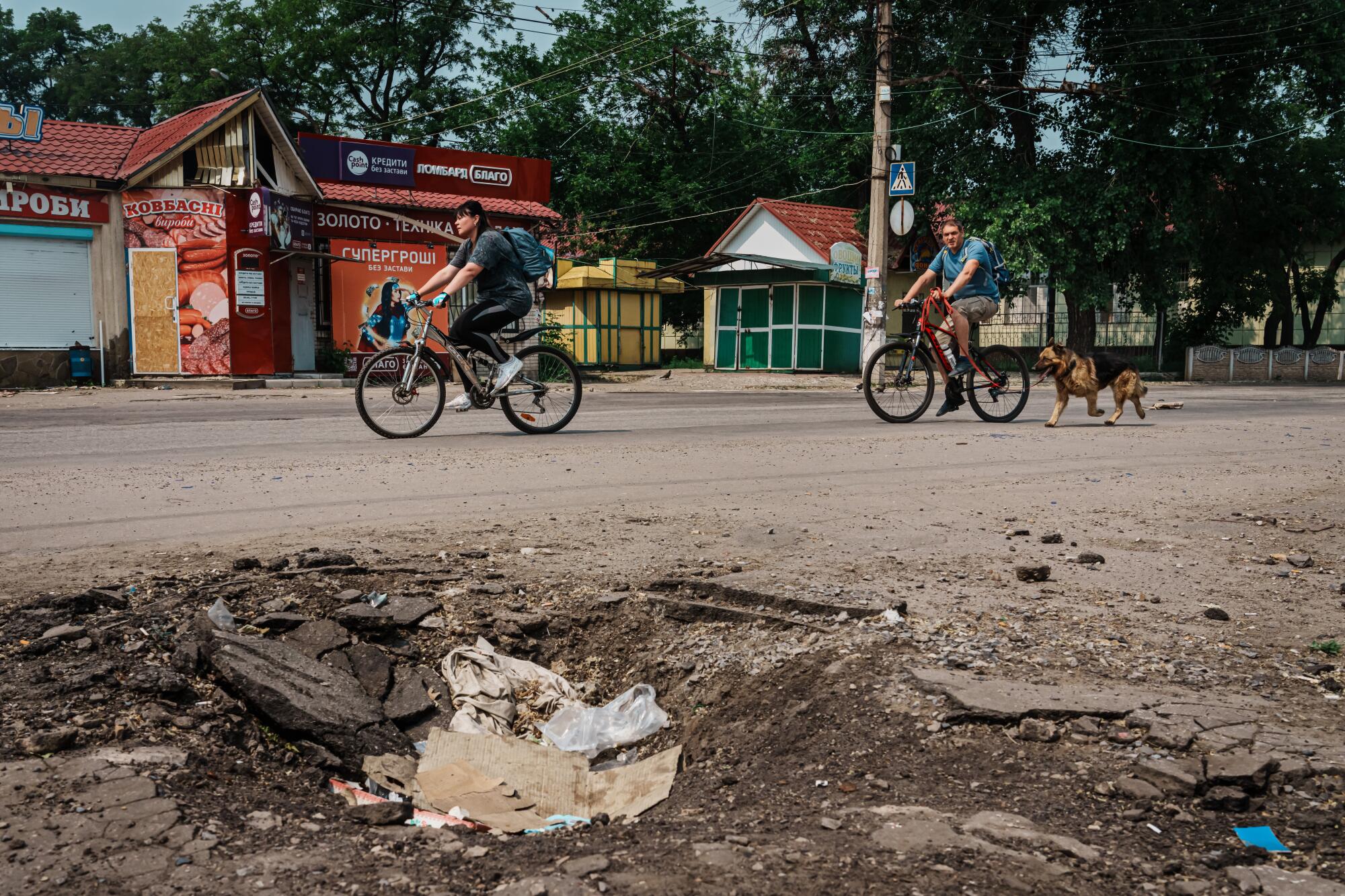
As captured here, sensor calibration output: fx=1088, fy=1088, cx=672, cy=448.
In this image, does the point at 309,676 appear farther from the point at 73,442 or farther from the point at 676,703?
the point at 73,442

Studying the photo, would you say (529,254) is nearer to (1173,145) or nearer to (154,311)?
(154,311)

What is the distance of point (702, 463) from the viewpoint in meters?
7.46

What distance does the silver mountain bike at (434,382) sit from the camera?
8703 millimetres

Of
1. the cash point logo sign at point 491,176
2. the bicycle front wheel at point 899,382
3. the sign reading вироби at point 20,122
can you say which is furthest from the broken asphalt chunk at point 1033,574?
the cash point logo sign at point 491,176

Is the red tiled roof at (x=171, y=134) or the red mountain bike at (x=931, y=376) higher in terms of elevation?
the red tiled roof at (x=171, y=134)

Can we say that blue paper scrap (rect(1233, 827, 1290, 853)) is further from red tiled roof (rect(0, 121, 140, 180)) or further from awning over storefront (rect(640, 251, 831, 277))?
awning over storefront (rect(640, 251, 831, 277))

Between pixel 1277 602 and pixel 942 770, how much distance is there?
1.99 meters

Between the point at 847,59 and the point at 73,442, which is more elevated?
the point at 847,59

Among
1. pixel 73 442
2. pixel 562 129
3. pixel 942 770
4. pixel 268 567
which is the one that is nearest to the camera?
pixel 942 770

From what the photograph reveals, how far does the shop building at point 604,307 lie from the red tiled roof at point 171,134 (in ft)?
45.5

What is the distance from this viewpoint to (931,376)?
34.7 feet

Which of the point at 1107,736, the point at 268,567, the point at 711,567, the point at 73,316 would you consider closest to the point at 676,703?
the point at 711,567

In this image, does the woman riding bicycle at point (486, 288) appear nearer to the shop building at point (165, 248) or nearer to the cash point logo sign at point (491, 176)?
the shop building at point (165, 248)

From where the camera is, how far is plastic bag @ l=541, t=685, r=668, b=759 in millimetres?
3381
